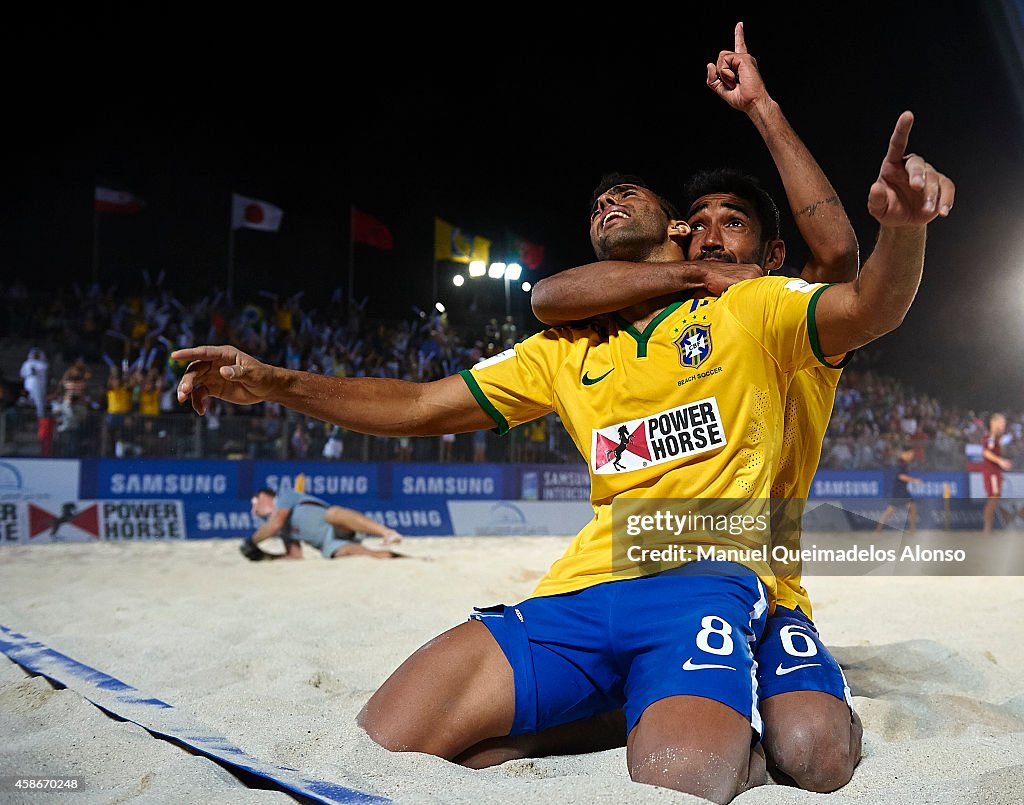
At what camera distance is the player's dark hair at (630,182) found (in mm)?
2654

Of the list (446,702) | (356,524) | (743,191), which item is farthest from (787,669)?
(356,524)

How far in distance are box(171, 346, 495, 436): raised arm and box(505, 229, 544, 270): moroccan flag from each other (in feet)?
62.0

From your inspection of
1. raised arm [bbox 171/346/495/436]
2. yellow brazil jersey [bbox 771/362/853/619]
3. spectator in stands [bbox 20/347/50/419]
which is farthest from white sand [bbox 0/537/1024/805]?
spectator in stands [bbox 20/347/50/419]

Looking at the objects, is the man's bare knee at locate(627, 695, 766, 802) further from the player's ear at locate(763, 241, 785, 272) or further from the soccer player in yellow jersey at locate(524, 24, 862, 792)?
the player's ear at locate(763, 241, 785, 272)

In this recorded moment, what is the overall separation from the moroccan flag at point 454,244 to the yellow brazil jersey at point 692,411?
58.9 ft

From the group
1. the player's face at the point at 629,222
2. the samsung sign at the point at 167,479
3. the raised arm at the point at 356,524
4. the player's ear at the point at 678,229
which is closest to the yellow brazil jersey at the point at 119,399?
the samsung sign at the point at 167,479

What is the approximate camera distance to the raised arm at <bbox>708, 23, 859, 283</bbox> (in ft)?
7.73

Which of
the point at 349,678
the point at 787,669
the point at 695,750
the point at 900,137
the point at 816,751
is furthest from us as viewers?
the point at 349,678

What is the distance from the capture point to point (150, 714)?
2.34 meters

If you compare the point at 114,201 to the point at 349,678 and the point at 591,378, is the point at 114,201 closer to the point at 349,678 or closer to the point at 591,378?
the point at 349,678

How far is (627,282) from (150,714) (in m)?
1.94

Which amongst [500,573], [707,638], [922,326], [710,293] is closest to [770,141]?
[710,293]

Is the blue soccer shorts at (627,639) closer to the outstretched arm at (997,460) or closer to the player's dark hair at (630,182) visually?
the player's dark hair at (630,182)

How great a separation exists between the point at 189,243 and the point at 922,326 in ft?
74.0
